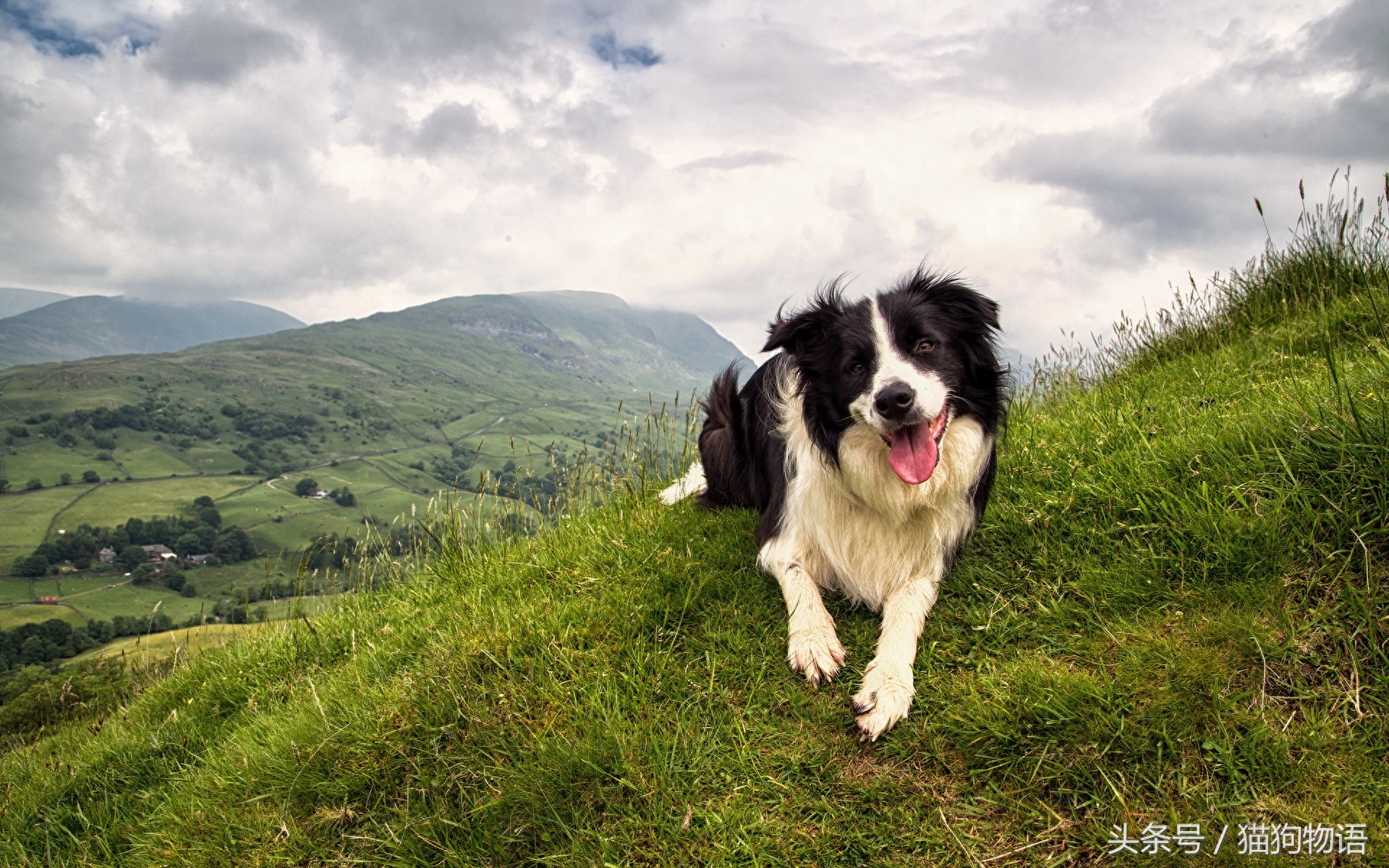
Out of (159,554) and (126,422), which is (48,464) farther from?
(159,554)

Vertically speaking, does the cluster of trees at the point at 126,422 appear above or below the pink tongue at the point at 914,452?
above

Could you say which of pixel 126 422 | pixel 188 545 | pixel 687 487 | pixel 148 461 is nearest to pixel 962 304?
pixel 687 487

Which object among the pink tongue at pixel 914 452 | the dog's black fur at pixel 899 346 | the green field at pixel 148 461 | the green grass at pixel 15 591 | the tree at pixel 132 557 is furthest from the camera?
the green field at pixel 148 461

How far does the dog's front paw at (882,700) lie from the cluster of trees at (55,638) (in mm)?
68050

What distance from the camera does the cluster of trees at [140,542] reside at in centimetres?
10019

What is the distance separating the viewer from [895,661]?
3516mm

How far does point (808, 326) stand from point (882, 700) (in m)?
2.06

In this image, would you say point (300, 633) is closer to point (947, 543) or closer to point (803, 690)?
point (803, 690)

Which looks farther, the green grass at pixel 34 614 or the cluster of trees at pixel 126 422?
the cluster of trees at pixel 126 422

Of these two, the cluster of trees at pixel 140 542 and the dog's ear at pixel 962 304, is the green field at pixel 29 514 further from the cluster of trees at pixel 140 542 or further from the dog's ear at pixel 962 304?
the dog's ear at pixel 962 304

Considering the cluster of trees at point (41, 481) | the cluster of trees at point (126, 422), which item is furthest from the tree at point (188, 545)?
the cluster of trees at point (126, 422)

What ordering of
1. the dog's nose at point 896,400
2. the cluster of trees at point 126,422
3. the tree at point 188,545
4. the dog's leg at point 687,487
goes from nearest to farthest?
the dog's nose at point 896,400 < the dog's leg at point 687,487 < the tree at point 188,545 < the cluster of trees at point 126,422

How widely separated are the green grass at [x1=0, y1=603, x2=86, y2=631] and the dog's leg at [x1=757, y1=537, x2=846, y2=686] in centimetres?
9802

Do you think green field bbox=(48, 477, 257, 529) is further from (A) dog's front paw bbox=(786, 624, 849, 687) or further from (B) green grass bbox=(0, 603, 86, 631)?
(A) dog's front paw bbox=(786, 624, 849, 687)
